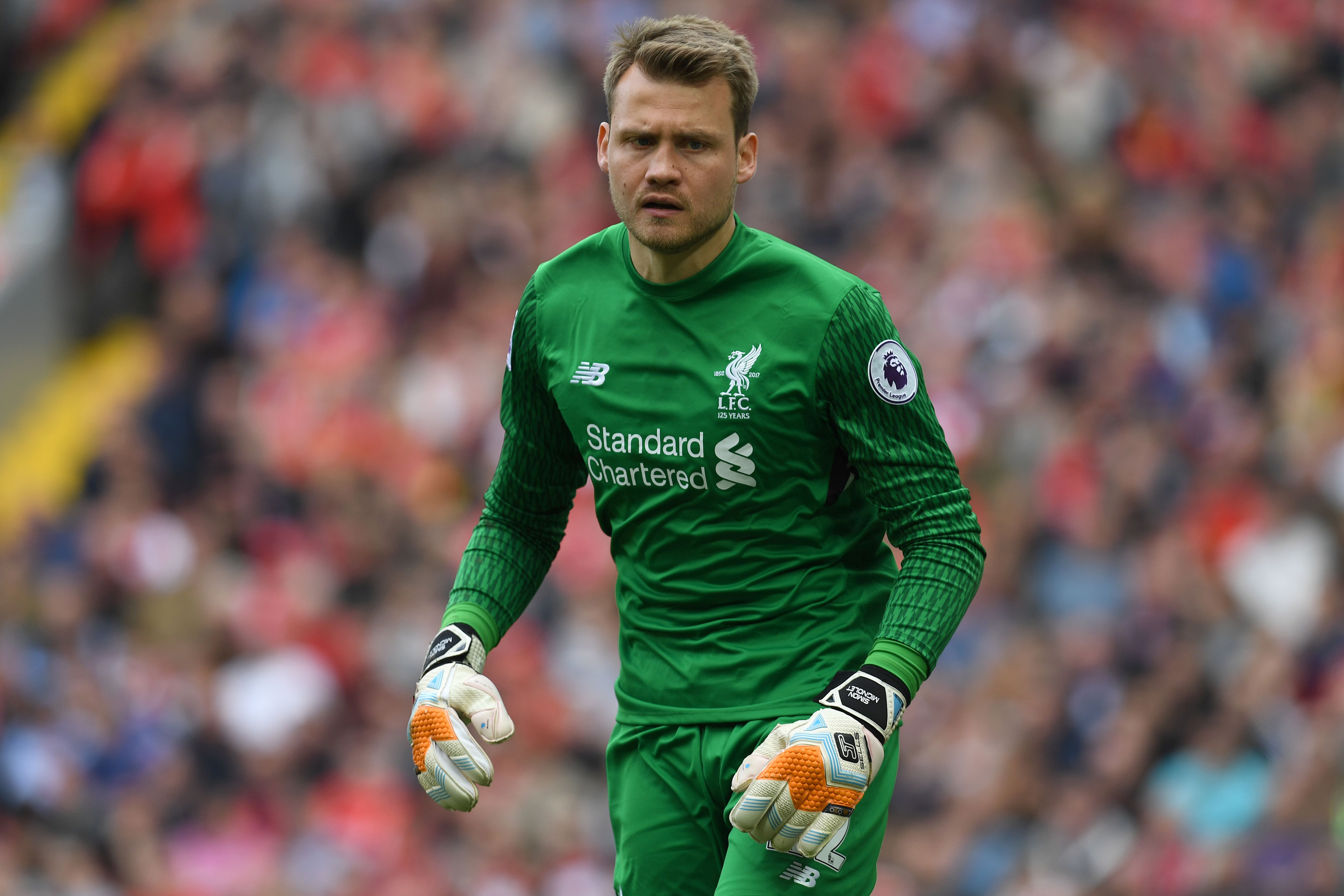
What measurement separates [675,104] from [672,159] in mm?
113

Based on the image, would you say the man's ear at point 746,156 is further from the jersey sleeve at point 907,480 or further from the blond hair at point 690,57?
the jersey sleeve at point 907,480

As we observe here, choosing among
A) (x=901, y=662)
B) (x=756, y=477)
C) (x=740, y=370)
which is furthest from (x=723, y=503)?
(x=901, y=662)

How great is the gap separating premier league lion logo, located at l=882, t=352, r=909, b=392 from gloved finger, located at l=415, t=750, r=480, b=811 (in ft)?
3.87

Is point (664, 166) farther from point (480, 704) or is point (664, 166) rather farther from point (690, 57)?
point (480, 704)

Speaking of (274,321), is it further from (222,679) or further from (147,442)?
(222,679)

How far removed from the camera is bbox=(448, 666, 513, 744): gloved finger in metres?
3.82

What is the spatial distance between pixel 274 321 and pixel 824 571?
9.70 meters

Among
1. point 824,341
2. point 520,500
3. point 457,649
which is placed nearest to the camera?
point 824,341

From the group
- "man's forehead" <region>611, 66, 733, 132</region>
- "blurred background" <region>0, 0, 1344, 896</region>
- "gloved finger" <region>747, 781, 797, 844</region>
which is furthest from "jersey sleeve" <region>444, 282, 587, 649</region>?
"blurred background" <region>0, 0, 1344, 896</region>

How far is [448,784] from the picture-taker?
3.78 metres

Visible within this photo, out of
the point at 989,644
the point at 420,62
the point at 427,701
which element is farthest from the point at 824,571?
the point at 420,62

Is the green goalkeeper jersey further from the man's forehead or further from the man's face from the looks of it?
the man's forehead

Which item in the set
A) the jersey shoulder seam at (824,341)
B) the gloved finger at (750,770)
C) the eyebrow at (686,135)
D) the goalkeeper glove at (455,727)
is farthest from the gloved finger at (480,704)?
the eyebrow at (686,135)

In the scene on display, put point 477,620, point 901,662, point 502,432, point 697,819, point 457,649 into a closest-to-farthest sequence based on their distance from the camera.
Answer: point 901,662 < point 697,819 < point 457,649 < point 477,620 < point 502,432
